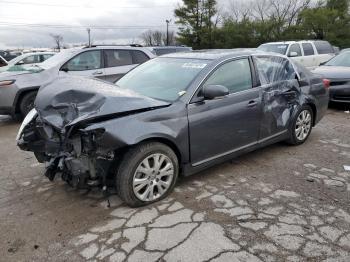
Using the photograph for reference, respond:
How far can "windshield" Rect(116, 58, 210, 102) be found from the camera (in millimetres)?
3914

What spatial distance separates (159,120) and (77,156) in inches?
35.1

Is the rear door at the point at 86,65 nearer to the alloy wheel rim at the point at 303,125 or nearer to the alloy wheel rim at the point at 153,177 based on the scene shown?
the alloy wheel rim at the point at 303,125

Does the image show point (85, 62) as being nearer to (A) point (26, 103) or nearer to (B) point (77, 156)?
(A) point (26, 103)

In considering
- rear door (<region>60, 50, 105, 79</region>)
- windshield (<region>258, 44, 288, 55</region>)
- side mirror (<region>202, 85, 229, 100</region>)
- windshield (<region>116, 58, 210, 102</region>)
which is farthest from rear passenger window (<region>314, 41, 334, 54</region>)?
side mirror (<region>202, 85, 229, 100</region>)

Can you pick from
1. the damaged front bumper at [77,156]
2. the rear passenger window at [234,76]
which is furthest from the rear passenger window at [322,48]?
the damaged front bumper at [77,156]

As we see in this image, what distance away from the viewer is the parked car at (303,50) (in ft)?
40.6

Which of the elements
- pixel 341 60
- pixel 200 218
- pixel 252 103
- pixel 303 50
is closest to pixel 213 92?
pixel 252 103

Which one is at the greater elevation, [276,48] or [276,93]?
[276,48]

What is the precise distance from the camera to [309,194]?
12.3ft

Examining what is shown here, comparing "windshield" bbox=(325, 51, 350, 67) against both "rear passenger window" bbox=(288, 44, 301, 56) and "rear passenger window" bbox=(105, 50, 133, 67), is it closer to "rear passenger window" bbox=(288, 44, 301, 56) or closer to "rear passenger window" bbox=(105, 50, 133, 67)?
"rear passenger window" bbox=(288, 44, 301, 56)

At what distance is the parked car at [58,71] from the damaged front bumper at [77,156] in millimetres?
3815

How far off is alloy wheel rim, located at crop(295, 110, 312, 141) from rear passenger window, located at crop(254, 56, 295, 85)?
2.14 ft

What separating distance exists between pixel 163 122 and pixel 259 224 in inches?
54.1

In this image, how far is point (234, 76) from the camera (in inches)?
170
